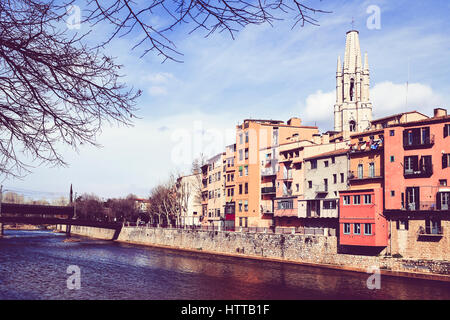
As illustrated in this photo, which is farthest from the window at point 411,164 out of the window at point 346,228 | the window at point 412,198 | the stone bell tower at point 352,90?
the stone bell tower at point 352,90

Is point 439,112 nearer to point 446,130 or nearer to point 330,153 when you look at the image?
point 446,130

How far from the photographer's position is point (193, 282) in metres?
39.5

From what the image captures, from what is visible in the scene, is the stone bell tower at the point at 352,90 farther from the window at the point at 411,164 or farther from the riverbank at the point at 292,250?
the window at the point at 411,164

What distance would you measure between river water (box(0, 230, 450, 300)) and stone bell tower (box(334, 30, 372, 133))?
89.6 metres

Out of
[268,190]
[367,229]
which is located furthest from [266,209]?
[367,229]

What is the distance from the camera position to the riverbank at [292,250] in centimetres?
4225

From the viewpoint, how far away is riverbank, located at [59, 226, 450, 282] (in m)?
42.2

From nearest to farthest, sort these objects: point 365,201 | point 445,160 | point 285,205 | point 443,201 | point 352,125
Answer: point 443,201 → point 445,160 → point 365,201 → point 285,205 → point 352,125

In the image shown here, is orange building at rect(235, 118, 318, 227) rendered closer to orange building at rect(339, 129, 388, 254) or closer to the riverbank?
the riverbank

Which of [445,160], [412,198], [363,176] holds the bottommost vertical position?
[412,198]

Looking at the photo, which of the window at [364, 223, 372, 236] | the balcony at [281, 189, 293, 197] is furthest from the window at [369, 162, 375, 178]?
the balcony at [281, 189, 293, 197]

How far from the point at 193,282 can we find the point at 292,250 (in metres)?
18.6

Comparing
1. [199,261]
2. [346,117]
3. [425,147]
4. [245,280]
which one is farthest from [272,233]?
[346,117]
